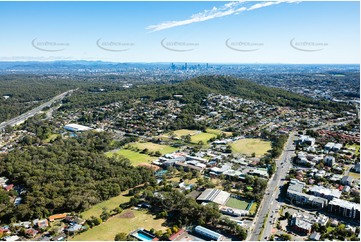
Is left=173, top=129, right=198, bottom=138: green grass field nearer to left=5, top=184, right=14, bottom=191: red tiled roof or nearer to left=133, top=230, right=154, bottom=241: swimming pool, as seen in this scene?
left=5, top=184, right=14, bottom=191: red tiled roof

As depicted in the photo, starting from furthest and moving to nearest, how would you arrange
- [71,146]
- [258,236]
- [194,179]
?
[71,146] → [194,179] → [258,236]

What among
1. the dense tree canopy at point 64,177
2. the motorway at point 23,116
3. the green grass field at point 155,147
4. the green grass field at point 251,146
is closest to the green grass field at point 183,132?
the green grass field at point 155,147

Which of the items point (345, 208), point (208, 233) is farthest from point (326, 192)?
point (208, 233)

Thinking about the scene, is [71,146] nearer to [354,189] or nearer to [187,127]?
[187,127]

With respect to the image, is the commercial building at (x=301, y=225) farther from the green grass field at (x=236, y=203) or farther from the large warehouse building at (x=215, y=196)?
the large warehouse building at (x=215, y=196)

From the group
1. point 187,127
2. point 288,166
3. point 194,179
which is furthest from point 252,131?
point 194,179

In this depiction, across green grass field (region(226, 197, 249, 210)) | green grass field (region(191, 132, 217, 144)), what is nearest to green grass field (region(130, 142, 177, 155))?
green grass field (region(191, 132, 217, 144))
